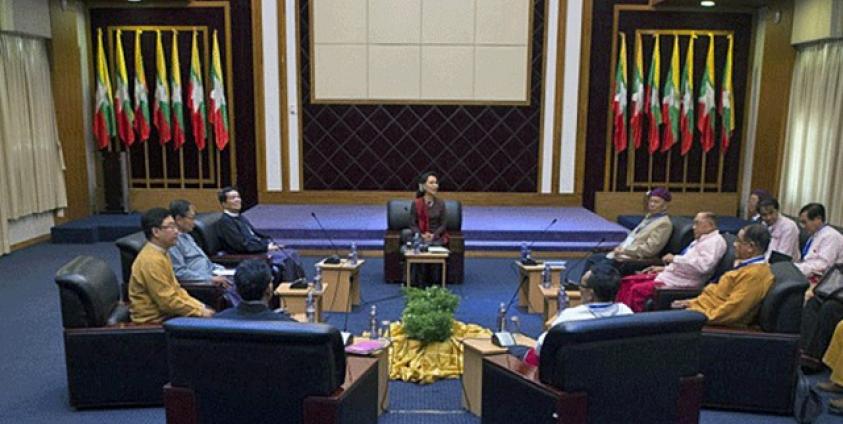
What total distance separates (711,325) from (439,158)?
19.1 ft

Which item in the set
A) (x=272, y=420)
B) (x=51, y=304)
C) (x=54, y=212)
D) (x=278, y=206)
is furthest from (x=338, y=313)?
(x=54, y=212)

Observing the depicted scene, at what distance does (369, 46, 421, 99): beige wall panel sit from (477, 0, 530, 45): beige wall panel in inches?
37.3

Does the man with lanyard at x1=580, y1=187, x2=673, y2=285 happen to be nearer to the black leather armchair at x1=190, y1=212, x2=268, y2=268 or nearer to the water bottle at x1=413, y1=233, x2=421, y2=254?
the water bottle at x1=413, y1=233, x2=421, y2=254

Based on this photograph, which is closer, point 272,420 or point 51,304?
point 272,420

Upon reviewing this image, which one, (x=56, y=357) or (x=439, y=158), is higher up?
(x=439, y=158)

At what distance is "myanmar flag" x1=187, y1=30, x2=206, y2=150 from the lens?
9.02 meters

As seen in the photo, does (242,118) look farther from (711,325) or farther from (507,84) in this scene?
(711,325)

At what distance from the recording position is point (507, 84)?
920 cm

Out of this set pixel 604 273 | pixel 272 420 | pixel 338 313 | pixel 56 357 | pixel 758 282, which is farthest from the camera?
pixel 338 313

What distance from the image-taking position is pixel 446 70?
9188mm

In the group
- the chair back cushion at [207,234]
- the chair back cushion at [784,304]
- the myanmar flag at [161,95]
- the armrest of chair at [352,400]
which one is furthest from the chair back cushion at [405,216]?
the myanmar flag at [161,95]

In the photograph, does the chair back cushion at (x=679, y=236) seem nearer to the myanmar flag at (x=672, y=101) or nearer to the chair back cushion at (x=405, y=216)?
the chair back cushion at (x=405, y=216)

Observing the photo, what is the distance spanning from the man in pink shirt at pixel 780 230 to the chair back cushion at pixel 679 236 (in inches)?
21.9

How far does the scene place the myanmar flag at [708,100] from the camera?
8.89m
